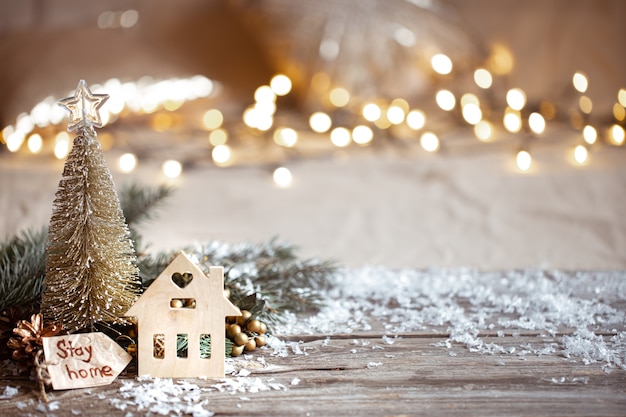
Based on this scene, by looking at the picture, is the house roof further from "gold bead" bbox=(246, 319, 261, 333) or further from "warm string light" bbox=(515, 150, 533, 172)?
"warm string light" bbox=(515, 150, 533, 172)

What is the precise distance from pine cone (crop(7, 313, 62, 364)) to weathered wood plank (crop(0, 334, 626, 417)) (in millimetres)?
33

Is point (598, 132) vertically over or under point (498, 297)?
over

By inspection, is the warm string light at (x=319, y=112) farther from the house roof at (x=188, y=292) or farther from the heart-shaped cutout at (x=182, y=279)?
the house roof at (x=188, y=292)

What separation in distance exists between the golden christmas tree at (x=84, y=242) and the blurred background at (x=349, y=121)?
0.54 m

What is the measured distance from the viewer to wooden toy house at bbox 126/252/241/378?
72 centimetres

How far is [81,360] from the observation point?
705 mm

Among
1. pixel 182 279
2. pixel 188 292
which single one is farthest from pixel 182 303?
pixel 188 292

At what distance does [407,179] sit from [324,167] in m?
0.20

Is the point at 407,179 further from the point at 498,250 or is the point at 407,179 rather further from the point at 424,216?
the point at 498,250

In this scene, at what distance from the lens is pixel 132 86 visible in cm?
177

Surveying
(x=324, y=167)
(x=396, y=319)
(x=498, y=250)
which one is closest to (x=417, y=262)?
(x=498, y=250)

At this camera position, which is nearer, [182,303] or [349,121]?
[182,303]

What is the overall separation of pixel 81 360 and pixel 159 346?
0.28 feet

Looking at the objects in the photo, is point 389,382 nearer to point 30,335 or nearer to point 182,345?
point 182,345
